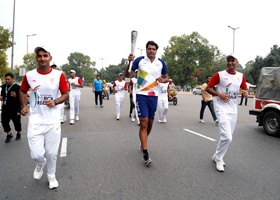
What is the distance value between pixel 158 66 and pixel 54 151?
7.77 feet

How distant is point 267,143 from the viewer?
6613 millimetres

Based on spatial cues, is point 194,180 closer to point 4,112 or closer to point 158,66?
point 158,66

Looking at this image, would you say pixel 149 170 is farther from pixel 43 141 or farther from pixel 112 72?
pixel 112 72

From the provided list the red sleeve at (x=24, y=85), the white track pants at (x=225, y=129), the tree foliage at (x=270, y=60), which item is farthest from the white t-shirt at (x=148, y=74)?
the tree foliage at (x=270, y=60)

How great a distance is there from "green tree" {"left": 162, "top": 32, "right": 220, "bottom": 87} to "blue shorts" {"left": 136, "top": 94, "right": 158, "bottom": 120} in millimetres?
58780

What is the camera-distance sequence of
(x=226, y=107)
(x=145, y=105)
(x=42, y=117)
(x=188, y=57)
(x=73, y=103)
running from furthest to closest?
(x=188, y=57)
(x=73, y=103)
(x=145, y=105)
(x=226, y=107)
(x=42, y=117)

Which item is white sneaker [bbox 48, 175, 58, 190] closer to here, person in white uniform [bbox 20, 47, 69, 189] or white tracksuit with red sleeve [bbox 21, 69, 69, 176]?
person in white uniform [bbox 20, 47, 69, 189]

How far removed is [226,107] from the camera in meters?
4.47

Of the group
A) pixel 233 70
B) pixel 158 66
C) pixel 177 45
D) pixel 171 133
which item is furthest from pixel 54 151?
pixel 177 45

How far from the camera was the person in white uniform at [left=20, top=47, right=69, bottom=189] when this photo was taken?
11.2 ft

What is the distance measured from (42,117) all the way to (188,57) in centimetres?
6200

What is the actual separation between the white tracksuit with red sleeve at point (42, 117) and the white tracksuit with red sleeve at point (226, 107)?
8.90 ft

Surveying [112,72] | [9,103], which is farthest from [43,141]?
[112,72]

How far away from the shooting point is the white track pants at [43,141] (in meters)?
3.40
